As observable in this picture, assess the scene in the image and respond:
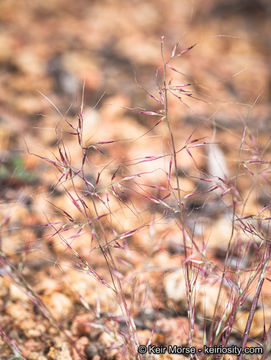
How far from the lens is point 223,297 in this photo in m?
0.81

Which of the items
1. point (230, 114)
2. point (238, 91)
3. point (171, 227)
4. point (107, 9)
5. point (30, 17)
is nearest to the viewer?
point (171, 227)

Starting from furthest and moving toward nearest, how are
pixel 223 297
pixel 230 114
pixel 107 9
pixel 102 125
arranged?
pixel 107 9 → pixel 230 114 → pixel 102 125 → pixel 223 297

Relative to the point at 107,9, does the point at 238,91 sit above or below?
below

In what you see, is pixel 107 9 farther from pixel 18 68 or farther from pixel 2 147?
pixel 2 147

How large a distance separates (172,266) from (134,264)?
90 mm

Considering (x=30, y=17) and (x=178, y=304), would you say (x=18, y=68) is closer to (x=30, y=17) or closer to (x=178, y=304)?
(x=30, y=17)

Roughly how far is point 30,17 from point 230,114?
1.08 m

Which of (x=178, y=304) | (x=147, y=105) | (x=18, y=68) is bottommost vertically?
(x=178, y=304)

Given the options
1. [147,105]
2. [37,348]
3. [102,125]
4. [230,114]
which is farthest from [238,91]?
[37,348]

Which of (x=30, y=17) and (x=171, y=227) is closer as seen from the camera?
(x=171, y=227)

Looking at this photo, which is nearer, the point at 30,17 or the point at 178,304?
the point at 178,304

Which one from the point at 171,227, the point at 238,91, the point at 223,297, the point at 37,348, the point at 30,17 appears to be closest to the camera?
the point at 37,348

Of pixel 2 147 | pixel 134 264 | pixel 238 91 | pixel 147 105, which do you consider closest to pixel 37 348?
pixel 134 264

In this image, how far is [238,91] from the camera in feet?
5.27
